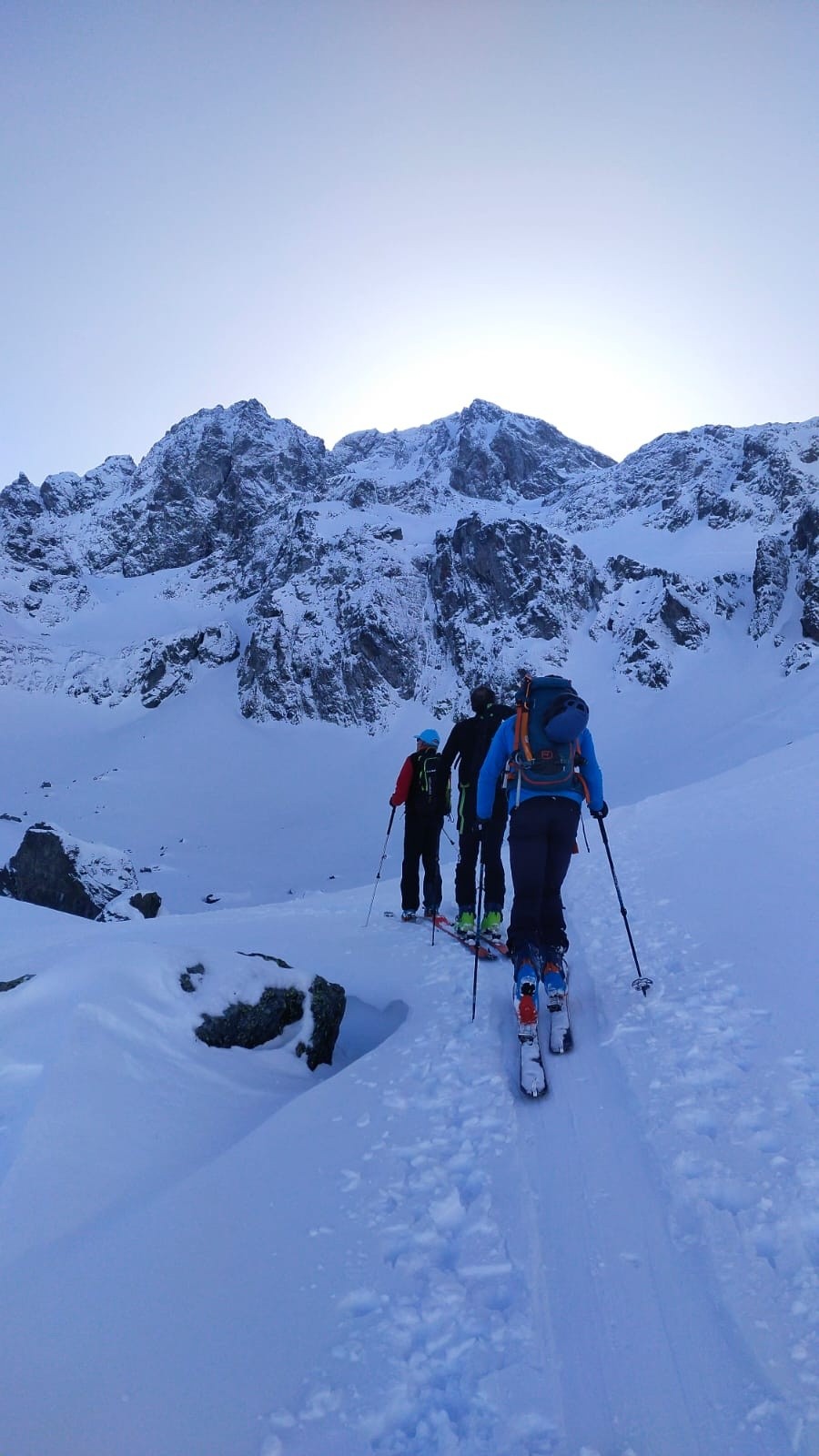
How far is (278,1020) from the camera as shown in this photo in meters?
4.86

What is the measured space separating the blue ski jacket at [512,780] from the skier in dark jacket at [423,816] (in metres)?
2.84

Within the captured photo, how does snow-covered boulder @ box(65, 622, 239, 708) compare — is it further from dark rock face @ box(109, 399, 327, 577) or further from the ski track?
the ski track

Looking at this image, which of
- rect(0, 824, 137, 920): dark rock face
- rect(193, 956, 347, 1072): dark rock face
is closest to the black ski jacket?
rect(193, 956, 347, 1072): dark rock face

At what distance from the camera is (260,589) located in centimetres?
7131

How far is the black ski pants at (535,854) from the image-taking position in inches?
187

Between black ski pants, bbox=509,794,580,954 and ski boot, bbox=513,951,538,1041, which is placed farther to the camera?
black ski pants, bbox=509,794,580,954

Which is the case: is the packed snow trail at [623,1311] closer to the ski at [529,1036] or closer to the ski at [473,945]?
the ski at [529,1036]

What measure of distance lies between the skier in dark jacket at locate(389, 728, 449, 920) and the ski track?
4.49 meters

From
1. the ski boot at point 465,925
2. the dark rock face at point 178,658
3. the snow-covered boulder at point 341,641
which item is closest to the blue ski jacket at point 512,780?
the ski boot at point 465,925

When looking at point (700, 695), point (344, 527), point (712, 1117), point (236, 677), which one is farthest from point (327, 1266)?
point (344, 527)

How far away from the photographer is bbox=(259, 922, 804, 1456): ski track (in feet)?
6.32

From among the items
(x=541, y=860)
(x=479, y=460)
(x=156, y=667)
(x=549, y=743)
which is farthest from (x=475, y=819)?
(x=479, y=460)

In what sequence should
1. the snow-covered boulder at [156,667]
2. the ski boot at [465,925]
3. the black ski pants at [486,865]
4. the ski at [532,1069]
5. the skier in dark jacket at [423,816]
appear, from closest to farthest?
1. the ski at [532,1069]
2. the black ski pants at [486,865]
3. the ski boot at [465,925]
4. the skier in dark jacket at [423,816]
5. the snow-covered boulder at [156,667]

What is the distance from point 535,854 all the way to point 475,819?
2.58m
